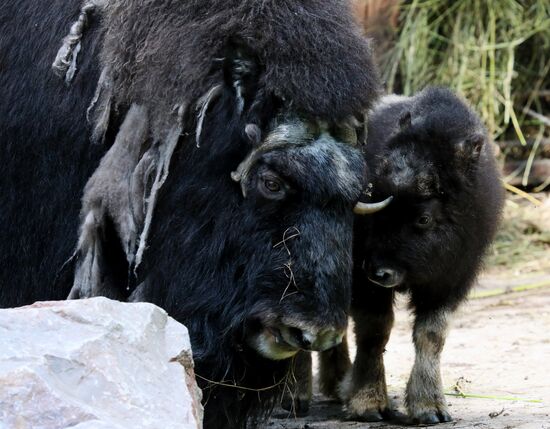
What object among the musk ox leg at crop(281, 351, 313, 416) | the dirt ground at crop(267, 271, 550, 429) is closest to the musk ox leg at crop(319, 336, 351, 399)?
the dirt ground at crop(267, 271, 550, 429)

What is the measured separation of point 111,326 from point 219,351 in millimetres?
1047

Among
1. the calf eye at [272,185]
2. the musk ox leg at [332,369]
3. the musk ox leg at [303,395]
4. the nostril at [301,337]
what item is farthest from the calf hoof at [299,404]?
the calf eye at [272,185]

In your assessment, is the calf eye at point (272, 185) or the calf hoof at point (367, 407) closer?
the calf eye at point (272, 185)

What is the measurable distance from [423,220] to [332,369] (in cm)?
111

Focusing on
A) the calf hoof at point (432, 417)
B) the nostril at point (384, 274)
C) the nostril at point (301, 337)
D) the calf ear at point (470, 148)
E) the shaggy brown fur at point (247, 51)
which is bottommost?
the calf hoof at point (432, 417)

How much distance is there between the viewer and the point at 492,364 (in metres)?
6.38

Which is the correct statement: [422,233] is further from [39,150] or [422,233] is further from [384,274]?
[39,150]

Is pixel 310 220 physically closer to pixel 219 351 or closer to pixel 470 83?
pixel 219 351

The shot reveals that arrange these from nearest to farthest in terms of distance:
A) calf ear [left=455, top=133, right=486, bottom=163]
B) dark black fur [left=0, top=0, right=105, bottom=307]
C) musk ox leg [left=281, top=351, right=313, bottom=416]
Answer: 1. dark black fur [left=0, top=0, right=105, bottom=307]
2. calf ear [left=455, top=133, right=486, bottom=163]
3. musk ox leg [left=281, top=351, right=313, bottom=416]

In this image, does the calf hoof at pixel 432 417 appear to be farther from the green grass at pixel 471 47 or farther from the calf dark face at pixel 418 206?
the green grass at pixel 471 47

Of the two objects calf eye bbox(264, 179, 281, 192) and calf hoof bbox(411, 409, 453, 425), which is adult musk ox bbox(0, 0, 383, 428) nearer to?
calf eye bbox(264, 179, 281, 192)

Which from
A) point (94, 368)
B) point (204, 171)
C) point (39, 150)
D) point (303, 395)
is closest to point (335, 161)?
point (204, 171)

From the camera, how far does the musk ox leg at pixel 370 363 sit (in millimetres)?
5453

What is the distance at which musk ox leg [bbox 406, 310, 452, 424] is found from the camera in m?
5.27
